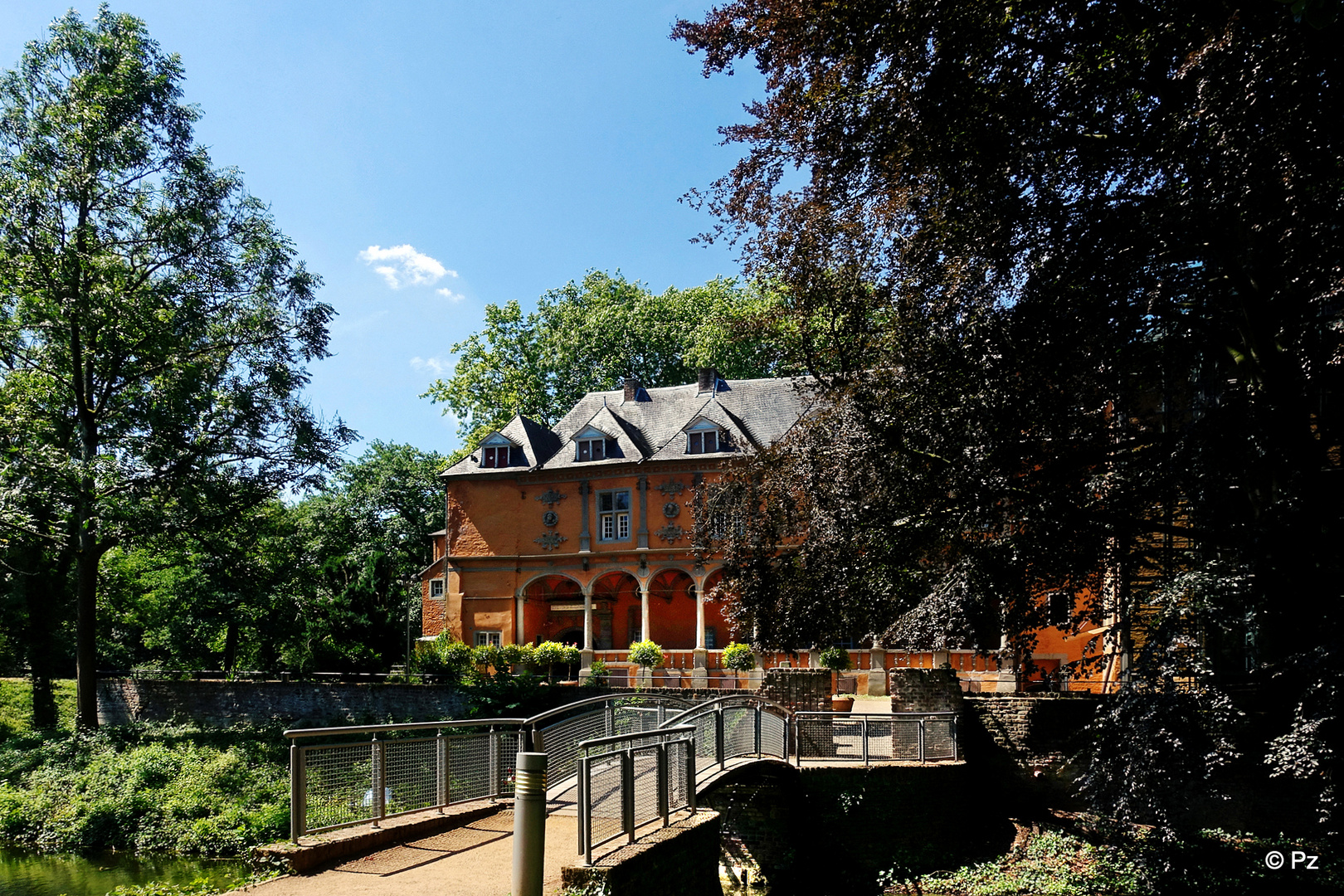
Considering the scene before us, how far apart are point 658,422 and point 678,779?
25.8m

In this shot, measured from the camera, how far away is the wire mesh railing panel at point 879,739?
57.0 feet

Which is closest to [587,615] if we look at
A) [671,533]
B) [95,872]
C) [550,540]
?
[550,540]

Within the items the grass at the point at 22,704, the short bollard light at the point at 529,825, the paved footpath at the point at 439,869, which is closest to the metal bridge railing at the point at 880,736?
the paved footpath at the point at 439,869

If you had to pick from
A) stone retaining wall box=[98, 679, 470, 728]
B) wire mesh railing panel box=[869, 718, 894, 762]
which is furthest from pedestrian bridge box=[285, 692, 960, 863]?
stone retaining wall box=[98, 679, 470, 728]

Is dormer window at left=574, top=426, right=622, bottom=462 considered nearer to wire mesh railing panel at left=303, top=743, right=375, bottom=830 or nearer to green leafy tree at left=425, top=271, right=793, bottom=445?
green leafy tree at left=425, top=271, right=793, bottom=445

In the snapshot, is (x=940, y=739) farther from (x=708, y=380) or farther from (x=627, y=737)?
(x=708, y=380)

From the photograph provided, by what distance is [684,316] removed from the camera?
50.5m

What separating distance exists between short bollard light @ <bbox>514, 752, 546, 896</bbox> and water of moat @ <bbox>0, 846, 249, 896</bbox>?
34.2 ft

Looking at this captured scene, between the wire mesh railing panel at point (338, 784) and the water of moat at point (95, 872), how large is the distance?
742 centimetres

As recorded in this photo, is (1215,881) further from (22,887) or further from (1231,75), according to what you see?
(22,887)

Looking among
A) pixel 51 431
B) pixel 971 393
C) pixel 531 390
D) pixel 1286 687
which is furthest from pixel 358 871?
pixel 531 390

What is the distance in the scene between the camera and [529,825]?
7539 mm

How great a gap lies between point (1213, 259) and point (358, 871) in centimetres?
1114

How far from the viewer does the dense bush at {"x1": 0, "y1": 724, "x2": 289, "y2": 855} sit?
751 inches
